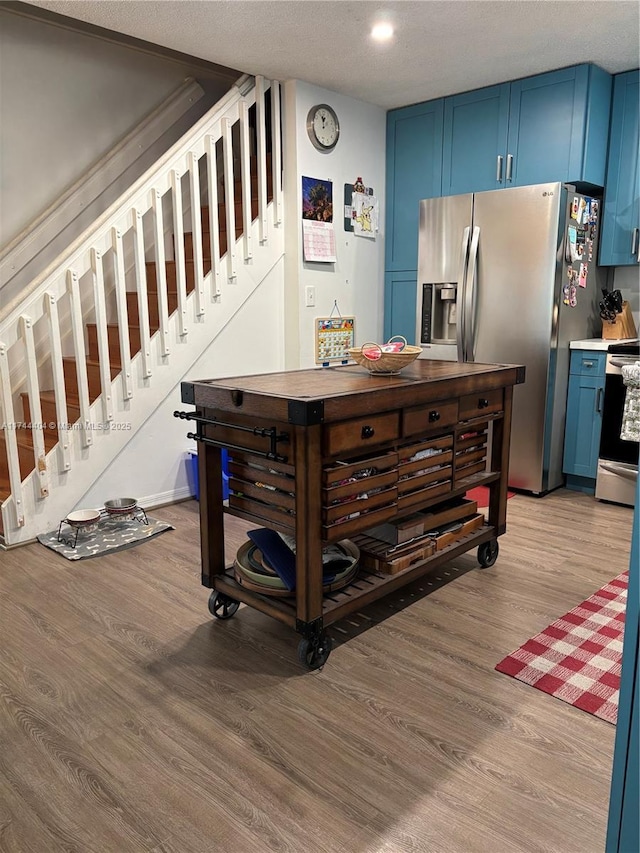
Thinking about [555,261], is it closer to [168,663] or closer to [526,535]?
[526,535]

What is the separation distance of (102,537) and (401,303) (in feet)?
9.19

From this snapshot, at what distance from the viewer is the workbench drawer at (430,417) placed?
236 cm

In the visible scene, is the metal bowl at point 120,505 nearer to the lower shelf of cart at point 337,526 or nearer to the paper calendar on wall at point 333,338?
the lower shelf of cart at point 337,526

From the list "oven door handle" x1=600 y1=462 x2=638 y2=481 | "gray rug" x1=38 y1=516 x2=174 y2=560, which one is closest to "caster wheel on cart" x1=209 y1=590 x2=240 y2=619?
"gray rug" x1=38 y1=516 x2=174 y2=560

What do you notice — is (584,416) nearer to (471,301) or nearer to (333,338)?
(471,301)

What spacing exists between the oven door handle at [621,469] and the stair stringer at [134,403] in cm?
246

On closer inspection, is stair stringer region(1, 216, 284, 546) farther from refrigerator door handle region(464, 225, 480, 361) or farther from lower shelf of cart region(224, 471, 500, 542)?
lower shelf of cart region(224, 471, 500, 542)

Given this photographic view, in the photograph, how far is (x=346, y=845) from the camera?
1.48 metres

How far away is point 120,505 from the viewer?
3.51 metres

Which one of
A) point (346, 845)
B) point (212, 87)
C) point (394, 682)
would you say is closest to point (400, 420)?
point (394, 682)

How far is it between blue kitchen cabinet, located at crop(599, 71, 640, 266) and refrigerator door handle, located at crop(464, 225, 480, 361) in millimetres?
835

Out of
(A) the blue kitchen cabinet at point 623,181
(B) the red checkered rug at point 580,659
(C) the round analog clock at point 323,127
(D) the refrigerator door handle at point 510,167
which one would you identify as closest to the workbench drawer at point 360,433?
(B) the red checkered rug at point 580,659

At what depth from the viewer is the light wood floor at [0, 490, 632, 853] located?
1.53m

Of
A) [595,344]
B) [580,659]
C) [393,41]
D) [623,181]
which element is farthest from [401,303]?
[580,659]
